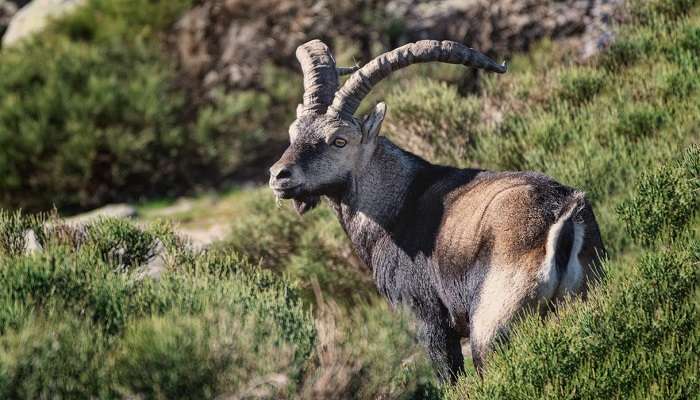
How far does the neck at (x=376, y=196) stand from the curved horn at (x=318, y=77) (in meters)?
0.60

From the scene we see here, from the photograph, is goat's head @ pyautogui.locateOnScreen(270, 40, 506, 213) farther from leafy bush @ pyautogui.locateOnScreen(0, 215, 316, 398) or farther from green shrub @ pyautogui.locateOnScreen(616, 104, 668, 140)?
green shrub @ pyautogui.locateOnScreen(616, 104, 668, 140)

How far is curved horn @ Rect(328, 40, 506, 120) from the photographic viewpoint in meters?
7.98

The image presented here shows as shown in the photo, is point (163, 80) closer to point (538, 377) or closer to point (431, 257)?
point (431, 257)

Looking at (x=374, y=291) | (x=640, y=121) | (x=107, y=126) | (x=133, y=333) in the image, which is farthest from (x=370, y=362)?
(x=107, y=126)

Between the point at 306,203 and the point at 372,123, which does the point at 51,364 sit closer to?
the point at 306,203

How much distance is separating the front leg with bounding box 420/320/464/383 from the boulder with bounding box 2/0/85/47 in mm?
14045

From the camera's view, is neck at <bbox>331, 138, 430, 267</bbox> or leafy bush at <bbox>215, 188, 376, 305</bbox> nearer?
neck at <bbox>331, 138, 430, 267</bbox>

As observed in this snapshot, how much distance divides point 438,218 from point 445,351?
94cm

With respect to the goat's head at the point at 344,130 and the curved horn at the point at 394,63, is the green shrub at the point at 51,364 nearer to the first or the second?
the goat's head at the point at 344,130

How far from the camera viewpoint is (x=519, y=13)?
56.0 ft

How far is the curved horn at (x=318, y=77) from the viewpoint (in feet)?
27.4

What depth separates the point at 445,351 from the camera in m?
7.31

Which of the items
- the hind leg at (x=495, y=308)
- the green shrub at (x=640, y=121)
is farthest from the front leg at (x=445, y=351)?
the green shrub at (x=640, y=121)

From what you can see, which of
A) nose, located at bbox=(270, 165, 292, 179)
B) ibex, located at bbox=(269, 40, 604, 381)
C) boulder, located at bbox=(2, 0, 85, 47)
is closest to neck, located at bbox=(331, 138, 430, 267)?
ibex, located at bbox=(269, 40, 604, 381)
